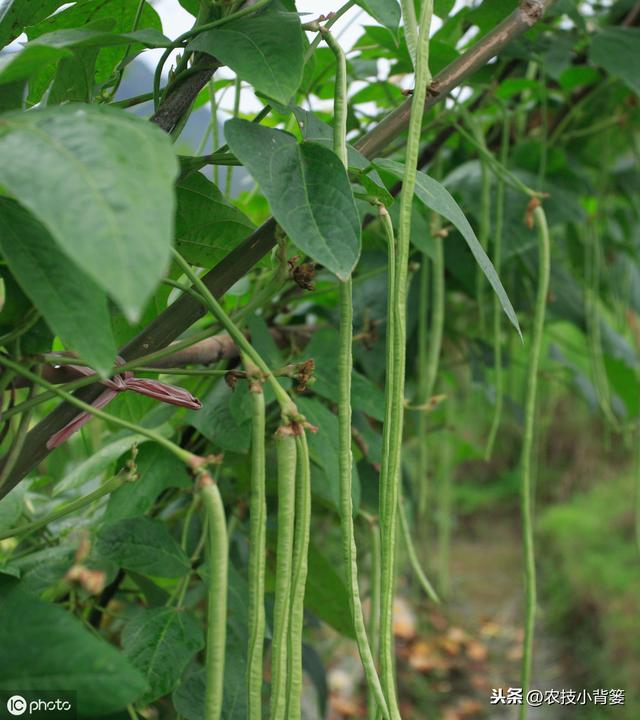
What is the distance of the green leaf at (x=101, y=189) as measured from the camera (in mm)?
140

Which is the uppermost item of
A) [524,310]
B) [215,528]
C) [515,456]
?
[215,528]

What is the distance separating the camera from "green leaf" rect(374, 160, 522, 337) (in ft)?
0.80

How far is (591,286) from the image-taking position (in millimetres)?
648

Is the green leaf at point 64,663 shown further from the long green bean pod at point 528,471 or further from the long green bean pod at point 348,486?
the long green bean pod at point 528,471

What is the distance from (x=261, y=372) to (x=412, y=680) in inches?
67.3

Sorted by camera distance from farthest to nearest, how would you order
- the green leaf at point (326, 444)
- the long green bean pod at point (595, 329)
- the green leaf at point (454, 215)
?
the long green bean pod at point (595, 329), the green leaf at point (326, 444), the green leaf at point (454, 215)

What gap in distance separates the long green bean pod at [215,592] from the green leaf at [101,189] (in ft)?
0.21

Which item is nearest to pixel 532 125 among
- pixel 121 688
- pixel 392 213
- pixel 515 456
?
pixel 392 213

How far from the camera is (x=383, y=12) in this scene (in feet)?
0.83

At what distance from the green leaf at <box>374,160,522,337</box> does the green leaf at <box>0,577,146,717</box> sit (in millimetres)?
149

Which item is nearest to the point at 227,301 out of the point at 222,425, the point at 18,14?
the point at 222,425

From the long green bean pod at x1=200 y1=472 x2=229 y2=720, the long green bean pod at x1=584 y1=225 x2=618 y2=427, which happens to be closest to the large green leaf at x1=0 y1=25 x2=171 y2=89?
the long green bean pod at x1=200 y1=472 x2=229 y2=720

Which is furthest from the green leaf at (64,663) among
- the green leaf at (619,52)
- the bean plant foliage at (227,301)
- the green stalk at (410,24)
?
the green leaf at (619,52)

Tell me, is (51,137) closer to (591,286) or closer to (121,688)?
(121,688)
